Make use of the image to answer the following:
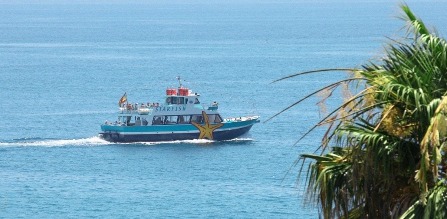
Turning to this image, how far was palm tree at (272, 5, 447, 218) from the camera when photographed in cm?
1091

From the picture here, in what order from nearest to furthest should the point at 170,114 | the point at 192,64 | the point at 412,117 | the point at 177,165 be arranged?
the point at 412,117, the point at 177,165, the point at 170,114, the point at 192,64

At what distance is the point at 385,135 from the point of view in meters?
11.0

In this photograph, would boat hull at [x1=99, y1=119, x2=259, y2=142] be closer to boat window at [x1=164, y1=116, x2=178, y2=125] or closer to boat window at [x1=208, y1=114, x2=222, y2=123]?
boat window at [x1=208, y1=114, x2=222, y2=123]

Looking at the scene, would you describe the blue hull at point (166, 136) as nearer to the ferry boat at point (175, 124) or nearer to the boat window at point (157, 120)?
the ferry boat at point (175, 124)

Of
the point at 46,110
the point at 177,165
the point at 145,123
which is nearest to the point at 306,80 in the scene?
the point at 46,110

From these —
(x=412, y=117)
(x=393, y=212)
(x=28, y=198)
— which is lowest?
(x=28, y=198)

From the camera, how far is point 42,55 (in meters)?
166

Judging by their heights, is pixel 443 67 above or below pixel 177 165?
above

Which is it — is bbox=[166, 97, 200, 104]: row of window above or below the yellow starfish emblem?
above

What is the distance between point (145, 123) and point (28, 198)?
70.4ft

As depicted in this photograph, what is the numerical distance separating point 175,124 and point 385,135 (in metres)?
67.7

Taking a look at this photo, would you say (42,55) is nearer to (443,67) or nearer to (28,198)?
(28,198)

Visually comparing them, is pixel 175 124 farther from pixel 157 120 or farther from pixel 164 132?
pixel 157 120

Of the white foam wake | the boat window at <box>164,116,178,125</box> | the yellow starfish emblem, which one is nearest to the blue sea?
the white foam wake
